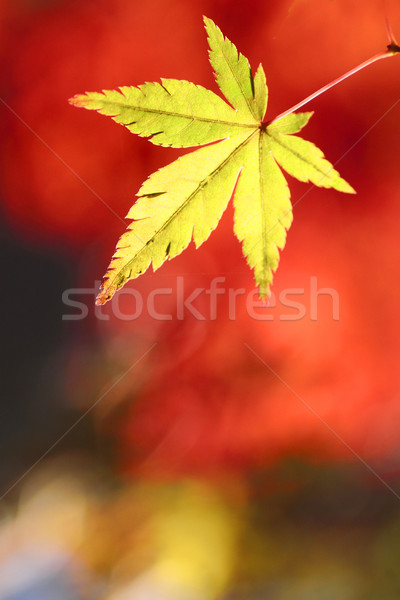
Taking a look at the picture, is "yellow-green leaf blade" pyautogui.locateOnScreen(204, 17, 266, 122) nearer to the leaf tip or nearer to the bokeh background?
the leaf tip

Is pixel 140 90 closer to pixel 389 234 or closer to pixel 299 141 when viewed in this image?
pixel 299 141

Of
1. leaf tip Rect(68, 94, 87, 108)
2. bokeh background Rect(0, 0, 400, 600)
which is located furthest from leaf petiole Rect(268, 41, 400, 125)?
bokeh background Rect(0, 0, 400, 600)

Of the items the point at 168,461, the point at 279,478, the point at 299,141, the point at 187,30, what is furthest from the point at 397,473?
the point at 187,30

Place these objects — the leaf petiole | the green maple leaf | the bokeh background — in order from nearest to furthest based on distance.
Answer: the leaf petiole < the green maple leaf < the bokeh background

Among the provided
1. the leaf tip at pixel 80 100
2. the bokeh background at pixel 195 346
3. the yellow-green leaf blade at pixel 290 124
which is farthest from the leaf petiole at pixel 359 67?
the bokeh background at pixel 195 346

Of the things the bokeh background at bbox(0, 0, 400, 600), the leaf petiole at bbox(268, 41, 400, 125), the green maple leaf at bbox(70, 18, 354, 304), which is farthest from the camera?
the bokeh background at bbox(0, 0, 400, 600)

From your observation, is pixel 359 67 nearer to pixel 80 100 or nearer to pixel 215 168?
pixel 215 168

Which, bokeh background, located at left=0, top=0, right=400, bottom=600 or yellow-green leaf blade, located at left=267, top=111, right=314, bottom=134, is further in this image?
bokeh background, located at left=0, top=0, right=400, bottom=600

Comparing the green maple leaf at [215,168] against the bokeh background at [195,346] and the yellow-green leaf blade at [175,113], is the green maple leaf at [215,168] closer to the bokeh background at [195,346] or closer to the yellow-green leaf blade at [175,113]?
the yellow-green leaf blade at [175,113]
